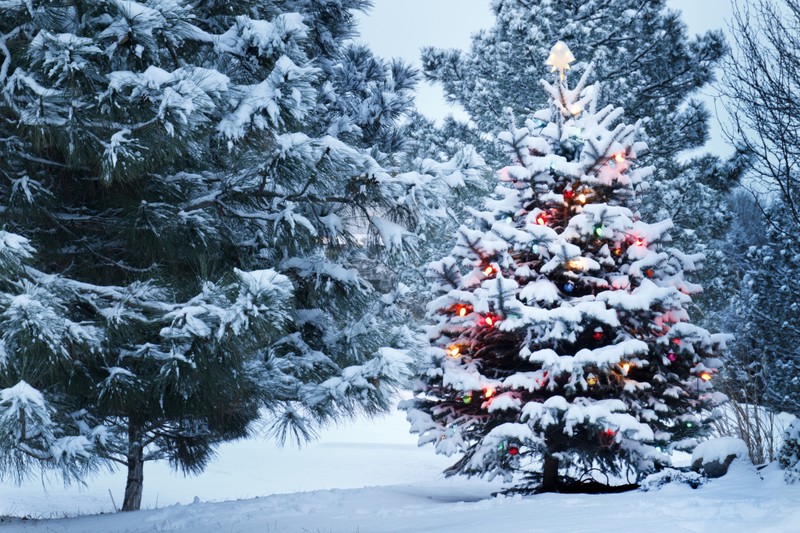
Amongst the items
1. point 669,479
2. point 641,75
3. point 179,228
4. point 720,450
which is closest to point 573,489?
point 669,479

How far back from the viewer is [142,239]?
17.1 ft

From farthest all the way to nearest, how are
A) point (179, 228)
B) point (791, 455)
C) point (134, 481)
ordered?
point (134, 481)
point (179, 228)
point (791, 455)

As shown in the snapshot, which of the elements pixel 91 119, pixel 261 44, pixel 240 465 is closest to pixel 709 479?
pixel 261 44

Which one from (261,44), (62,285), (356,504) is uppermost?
(261,44)

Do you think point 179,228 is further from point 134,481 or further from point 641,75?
point 641,75

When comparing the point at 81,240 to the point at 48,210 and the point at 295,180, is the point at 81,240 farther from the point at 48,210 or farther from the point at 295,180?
the point at 295,180

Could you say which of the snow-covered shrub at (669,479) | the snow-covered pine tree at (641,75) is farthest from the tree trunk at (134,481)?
the snow-covered pine tree at (641,75)

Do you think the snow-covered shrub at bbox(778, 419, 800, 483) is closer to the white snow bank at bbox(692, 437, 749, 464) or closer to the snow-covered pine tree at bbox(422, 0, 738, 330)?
the white snow bank at bbox(692, 437, 749, 464)

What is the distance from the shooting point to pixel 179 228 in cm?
530

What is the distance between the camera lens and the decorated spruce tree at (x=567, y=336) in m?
5.64

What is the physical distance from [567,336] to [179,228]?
130 inches

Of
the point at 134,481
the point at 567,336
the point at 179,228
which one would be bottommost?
the point at 134,481

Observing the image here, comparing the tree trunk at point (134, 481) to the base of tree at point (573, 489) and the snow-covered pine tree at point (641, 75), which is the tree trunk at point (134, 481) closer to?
the base of tree at point (573, 489)

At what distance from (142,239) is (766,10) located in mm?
6055
